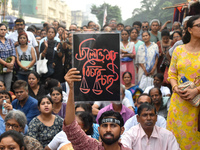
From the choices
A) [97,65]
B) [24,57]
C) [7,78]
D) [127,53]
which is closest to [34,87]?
[7,78]

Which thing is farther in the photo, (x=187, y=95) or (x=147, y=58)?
(x=147, y=58)

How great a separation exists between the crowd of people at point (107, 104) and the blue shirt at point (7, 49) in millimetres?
23

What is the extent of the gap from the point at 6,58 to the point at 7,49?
214mm

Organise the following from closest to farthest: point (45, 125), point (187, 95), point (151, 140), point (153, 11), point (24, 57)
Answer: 1. point (187, 95)
2. point (151, 140)
3. point (45, 125)
4. point (24, 57)
5. point (153, 11)

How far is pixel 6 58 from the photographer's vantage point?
842 centimetres

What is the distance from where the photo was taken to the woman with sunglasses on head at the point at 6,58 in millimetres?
8242

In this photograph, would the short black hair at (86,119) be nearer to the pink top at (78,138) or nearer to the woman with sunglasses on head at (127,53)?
the pink top at (78,138)

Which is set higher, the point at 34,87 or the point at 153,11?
the point at 153,11

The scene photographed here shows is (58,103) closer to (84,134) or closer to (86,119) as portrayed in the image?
(86,119)

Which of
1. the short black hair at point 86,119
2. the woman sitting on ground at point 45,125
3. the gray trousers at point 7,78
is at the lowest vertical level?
the woman sitting on ground at point 45,125

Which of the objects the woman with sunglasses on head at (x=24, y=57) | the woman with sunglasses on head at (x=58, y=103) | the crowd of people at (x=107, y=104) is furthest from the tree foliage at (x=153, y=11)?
the woman with sunglasses on head at (x=58, y=103)

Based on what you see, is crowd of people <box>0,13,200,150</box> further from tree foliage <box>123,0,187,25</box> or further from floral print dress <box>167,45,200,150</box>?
tree foliage <box>123,0,187,25</box>

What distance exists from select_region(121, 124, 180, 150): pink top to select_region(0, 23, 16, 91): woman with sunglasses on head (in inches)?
178

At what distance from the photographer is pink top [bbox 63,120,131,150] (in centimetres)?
342
